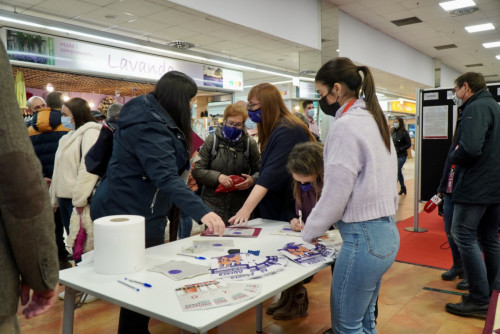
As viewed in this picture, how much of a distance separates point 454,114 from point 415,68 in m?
7.00

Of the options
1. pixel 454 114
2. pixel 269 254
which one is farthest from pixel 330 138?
pixel 454 114

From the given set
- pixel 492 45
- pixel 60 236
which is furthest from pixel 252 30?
pixel 492 45

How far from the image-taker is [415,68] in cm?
1105

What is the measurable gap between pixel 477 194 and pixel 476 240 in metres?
0.33

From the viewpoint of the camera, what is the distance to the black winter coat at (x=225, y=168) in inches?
111

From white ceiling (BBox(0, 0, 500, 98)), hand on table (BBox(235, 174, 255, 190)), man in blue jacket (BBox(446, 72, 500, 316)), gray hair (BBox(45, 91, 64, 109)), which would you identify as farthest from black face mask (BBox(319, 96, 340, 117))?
white ceiling (BBox(0, 0, 500, 98))

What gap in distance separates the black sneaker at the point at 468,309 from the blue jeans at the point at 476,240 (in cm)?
3

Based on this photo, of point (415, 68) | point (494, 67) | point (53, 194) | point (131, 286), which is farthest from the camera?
point (494, 67)

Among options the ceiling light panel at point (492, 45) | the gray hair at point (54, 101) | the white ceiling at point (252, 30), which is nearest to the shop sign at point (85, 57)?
the white ceiling at point (252, 30)

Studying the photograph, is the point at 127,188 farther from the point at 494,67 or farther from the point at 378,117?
the point at 494,67

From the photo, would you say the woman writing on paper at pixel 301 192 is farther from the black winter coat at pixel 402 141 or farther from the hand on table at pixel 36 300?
the black winter coat at pixel 402 141

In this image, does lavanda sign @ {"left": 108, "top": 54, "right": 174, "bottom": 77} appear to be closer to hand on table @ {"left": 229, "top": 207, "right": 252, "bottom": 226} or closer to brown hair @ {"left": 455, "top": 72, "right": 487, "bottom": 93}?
hand on table @ {"left": 229, "top": 207, "right": 252, "bottom": 226}

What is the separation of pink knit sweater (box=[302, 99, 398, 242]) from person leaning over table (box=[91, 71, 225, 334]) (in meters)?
0.48

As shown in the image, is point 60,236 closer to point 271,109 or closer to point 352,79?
point 271,109
